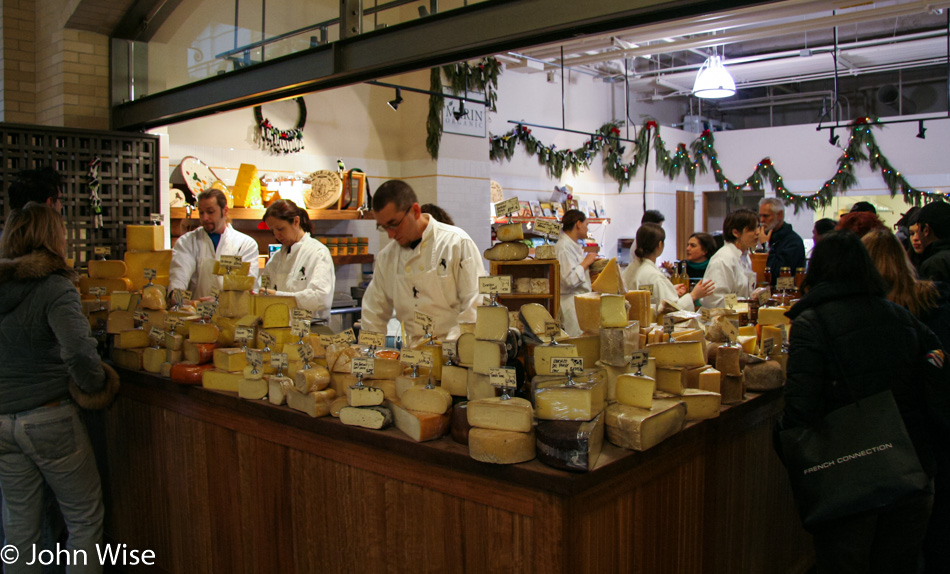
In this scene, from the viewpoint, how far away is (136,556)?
3.61 m

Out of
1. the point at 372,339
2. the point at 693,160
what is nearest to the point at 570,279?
the point at 372,339

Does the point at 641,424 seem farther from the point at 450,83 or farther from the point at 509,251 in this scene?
the point at 450,83

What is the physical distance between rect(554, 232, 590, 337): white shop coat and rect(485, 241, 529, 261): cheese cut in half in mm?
2225

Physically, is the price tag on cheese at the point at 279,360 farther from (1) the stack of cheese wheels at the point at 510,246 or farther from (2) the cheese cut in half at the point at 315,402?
(1) the stack of cheese wheels at the point at 510,246

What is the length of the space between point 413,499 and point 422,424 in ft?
0.86

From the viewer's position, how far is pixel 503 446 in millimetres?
1980

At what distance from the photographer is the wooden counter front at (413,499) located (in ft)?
6.59

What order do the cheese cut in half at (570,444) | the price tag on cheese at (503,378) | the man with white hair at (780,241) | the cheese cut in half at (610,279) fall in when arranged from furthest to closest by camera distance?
1. the man with white hair at (780,241)
2. the cheese cut in half at (610,279)
3. the price tag on cheese at (503,378)
4. the cheese cut in half at (570,444)

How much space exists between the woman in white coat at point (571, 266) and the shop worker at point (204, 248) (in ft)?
7.95

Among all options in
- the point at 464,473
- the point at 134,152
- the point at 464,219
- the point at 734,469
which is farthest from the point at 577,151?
the point at 464,473

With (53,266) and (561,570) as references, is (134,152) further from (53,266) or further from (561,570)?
(561,570)

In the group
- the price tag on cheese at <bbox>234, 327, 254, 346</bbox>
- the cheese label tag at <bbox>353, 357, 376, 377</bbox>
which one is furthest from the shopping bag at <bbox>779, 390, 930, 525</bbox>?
the price tag on cheese at <bbox>234, 327, 254, 346</bbox>

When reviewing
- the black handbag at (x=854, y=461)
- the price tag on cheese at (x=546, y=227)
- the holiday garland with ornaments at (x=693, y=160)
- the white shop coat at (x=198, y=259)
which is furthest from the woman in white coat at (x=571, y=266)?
the holiday garland with ornaments at (x=693, y=160)

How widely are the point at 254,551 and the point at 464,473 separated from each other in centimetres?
126
